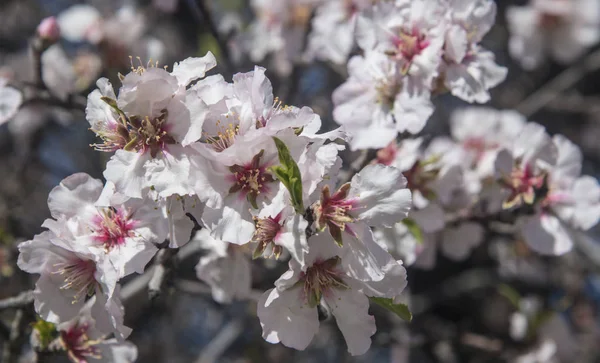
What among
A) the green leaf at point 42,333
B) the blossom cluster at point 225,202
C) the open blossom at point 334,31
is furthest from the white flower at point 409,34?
the green leaf at point 42,333

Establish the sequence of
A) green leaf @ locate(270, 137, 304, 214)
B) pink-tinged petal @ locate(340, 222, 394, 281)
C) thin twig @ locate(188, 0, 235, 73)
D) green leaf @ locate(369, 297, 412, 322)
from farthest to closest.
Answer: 1. thin twig @ locate(188, 0, 235, 73)
2. green leaf @ locate(369, 297, 412, 322)
3. pink-tinged petal @ locate(340, 222, 394, 281)
4. green leaf @ locate(270, 137, 304, 214)

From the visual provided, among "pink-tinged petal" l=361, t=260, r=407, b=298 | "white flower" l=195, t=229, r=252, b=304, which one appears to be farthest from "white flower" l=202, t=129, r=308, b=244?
"white flower" l=195, t=229, r=252, b=304

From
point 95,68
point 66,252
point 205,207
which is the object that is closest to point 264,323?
point 205,207

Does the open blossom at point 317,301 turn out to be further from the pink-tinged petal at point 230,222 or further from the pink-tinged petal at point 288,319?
the pink-tinged petal at point 230,222

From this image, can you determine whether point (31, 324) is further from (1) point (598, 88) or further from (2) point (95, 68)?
(1) point (598, 88)

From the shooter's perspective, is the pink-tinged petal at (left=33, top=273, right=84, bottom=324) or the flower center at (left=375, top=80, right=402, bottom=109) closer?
the pink-tinged petal at (left=33, top=273, right=84, bottom=324)

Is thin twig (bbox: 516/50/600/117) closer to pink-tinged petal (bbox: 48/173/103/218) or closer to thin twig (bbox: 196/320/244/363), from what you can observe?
thin twig (bbox: 196/320/244/363)
